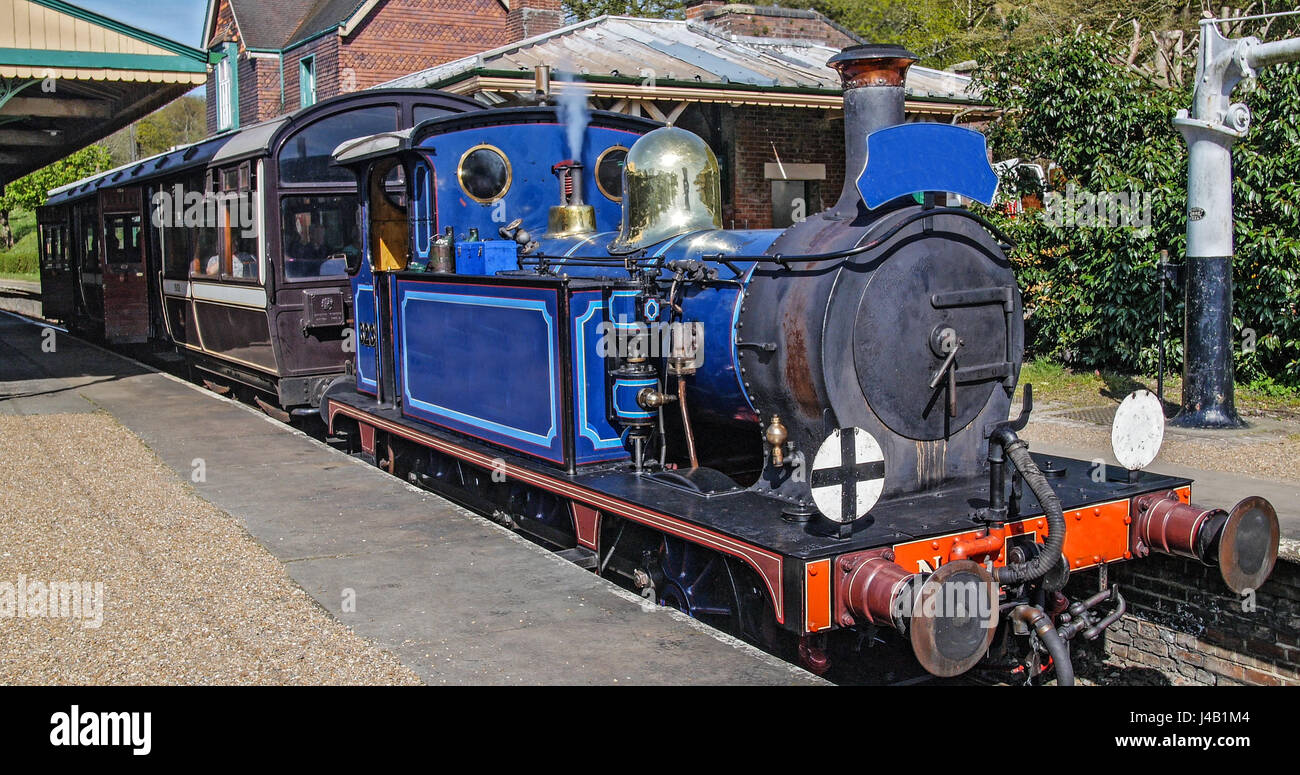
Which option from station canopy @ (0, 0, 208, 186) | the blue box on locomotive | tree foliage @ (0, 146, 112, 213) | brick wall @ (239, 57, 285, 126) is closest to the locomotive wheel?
the blue box on locomotive

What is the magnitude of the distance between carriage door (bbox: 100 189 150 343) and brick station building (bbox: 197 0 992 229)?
279cm

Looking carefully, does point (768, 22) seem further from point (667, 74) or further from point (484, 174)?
point (484, 174)

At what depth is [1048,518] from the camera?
4.31 meters

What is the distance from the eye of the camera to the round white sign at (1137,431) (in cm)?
481

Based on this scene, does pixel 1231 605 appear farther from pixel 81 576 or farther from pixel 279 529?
pixel 81 576

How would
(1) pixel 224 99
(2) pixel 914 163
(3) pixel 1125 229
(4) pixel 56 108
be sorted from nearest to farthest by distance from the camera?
(2) pixel 914 163
(3) pixel 1125 229
(4) pixel 56 108
(1) pixel 224 99

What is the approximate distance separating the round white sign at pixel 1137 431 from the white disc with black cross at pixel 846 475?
1259 millimetres

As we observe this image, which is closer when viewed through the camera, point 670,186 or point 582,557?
point 582,557

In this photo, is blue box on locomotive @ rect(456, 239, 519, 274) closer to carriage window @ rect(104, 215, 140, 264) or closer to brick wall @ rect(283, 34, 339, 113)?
carriage window @ rect(104, 215, 140, 264)

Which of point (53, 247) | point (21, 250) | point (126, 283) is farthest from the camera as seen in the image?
point (21, 250)

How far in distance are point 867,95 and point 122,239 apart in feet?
44.5

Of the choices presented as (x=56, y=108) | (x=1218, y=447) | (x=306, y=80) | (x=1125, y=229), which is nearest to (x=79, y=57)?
(x=56, y=108)

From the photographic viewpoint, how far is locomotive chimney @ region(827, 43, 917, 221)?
188 inches

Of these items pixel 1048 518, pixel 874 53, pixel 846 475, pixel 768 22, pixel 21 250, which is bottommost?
pixel 1048 518
